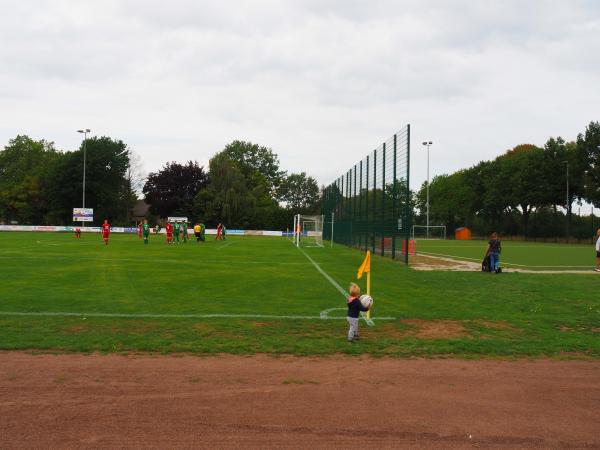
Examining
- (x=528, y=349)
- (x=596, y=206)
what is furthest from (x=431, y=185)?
(x=528, y=349)

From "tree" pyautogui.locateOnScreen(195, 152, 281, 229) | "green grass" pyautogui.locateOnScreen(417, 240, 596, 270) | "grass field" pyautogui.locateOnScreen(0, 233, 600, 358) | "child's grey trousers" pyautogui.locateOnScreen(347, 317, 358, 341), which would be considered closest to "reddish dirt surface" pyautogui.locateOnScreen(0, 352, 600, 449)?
"grass field" pyautogui.locateOnScreen(0, 233, 600, 358)

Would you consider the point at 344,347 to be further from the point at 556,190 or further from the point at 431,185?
the point at 431,185

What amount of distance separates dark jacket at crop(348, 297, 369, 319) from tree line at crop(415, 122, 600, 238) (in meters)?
66.3

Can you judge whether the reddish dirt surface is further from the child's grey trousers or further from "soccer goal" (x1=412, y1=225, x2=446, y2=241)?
"soccer goal" (x1=412, y1=225, x2=446, y2=241)

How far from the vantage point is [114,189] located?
88.7 meters

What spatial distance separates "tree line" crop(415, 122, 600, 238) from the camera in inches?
2692

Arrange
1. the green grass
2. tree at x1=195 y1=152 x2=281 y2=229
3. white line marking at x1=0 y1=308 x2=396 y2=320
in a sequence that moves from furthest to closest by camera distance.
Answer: tree at x1=195 y1=152 x2=281 y2=229, the green grass, white line marking at x1=0 y1=308 x2=396 y2=320

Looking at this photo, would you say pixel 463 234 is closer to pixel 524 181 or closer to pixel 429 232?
pixel 429 232

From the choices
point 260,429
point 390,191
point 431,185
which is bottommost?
point 260,429

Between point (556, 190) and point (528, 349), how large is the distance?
2910 inches

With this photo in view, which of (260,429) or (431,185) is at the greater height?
(431,185)

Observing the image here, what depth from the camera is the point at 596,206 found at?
226ft

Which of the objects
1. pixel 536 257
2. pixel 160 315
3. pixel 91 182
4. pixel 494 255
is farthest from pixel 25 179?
pixel 160 315

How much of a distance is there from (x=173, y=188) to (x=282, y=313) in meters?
85.1
